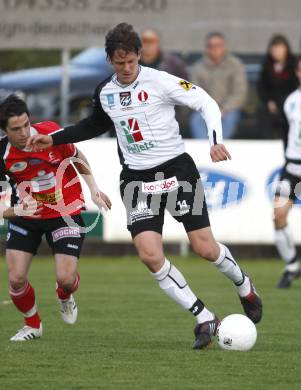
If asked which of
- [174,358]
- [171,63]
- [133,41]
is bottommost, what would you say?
[171,63]

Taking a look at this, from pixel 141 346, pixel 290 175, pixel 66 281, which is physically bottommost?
pixel 290 175

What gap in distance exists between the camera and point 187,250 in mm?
15859

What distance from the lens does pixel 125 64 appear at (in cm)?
755

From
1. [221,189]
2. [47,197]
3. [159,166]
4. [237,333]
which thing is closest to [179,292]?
[237,333]

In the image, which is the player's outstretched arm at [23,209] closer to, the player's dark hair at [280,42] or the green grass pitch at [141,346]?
the green grass pitch at [141,346]

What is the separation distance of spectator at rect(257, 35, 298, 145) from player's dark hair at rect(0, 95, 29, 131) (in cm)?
708

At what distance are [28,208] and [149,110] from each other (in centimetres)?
113

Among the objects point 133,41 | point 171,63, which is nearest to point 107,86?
point 133,41

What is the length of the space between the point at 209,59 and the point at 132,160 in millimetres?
7310

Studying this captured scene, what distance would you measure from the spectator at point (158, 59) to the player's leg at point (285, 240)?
10.3 feet

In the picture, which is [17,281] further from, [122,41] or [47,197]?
[122,41]

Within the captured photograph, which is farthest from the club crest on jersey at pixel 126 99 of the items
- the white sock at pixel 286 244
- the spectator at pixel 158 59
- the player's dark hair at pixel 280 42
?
the player's dark hair at pixel 280 42

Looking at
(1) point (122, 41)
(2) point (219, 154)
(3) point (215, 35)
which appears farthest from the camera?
(3) point (215, 35)

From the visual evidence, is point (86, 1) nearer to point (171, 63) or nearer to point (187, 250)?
point (171, 63)
